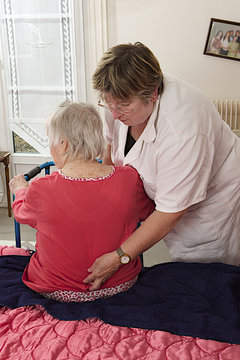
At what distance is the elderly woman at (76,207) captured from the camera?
135cm

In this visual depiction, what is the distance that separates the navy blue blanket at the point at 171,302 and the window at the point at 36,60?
8.03 feet

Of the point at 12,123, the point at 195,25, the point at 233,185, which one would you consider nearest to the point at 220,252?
the point at 233,185

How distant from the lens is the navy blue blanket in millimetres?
1307

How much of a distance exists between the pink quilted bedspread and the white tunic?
0.41 metres

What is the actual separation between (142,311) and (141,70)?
0.77 meters

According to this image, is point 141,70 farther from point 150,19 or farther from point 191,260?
point 150,19

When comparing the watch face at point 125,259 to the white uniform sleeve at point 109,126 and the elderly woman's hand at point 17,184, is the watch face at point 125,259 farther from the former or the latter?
the white uniform sleeve at point 109,126

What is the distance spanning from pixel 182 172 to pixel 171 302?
1.48ft

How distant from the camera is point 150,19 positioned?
11.8 ft

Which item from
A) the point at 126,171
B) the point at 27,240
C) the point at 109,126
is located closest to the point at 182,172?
the point at 126,171

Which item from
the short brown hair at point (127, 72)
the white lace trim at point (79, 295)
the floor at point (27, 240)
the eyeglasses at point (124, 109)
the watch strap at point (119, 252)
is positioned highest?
the short brown hair at point (127, 72)

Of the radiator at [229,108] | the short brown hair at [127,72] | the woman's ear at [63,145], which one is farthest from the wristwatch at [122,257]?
the radiator at [229,108]

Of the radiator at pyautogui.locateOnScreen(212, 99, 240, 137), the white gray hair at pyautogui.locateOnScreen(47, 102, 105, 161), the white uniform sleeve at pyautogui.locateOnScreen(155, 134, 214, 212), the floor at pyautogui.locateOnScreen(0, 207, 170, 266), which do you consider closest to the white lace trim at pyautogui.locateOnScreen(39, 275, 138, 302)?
the white uniform sleeve at pyautogui.locateOnScreen(155, 134, 214, 212)

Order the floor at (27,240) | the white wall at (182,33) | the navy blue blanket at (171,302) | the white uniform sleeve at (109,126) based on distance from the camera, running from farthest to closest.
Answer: the white wall at (182,33)
the floor at (27,240)
the white uniform sleeve at (109,126)
the navy blue blanket at (171,302)
